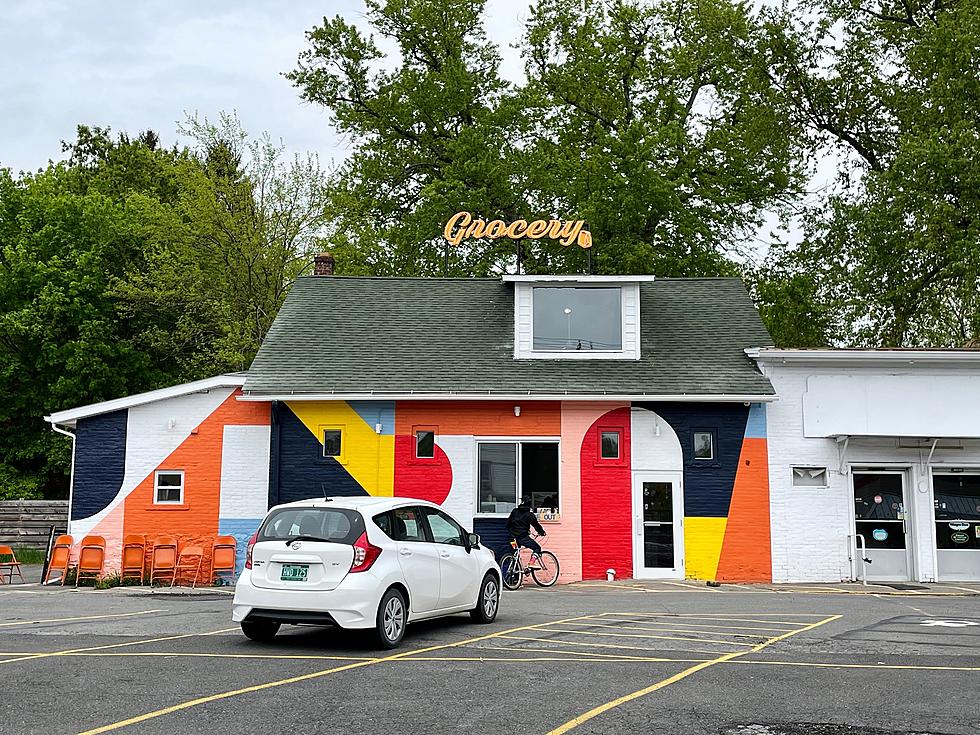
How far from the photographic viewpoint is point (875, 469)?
67.1ft

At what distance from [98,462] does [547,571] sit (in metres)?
9.31

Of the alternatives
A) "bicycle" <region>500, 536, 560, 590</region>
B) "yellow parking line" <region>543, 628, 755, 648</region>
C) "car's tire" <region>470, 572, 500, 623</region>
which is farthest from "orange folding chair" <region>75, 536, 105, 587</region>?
"yellow parking line" <region>543, 628, 755, 648</region>

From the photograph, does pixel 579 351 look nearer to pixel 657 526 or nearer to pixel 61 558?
pixel 657 526

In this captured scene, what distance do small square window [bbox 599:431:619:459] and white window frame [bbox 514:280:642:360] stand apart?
196cm

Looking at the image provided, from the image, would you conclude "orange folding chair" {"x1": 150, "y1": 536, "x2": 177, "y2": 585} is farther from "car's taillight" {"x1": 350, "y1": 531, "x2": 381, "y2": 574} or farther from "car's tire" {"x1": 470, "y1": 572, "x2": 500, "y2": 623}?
"car's taillight" {"x1": 350, "y1": 531, "x2": 381, "y2": 574}

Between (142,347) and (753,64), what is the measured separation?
24115 mm

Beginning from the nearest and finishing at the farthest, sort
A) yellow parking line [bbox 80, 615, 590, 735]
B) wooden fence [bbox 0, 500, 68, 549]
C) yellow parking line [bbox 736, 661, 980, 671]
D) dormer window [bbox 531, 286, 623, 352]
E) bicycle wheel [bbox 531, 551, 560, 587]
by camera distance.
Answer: yellow parking line [bbox 80, 615, 590, 735], yellow parking line [bbox 736, 661, 980, 671], bicycle wheel [bbox 531, 551, 560, 587], dormer window [bbox 531, 286, 623, 352], wooden fence [bbox 0, 500, 68, 549]

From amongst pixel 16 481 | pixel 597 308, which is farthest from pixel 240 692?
pixel 16 481

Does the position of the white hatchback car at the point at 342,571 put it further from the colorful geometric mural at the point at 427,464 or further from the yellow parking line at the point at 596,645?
the colorful geometric mural at the point at 427,464

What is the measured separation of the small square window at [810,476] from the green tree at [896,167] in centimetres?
1108

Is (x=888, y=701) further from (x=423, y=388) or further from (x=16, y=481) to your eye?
(x=16, y=481)

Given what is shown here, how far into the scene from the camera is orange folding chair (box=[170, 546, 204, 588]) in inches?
770

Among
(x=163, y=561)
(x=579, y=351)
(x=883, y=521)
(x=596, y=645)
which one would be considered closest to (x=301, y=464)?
(x=163, y=561)

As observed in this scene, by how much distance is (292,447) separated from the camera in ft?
66.8
